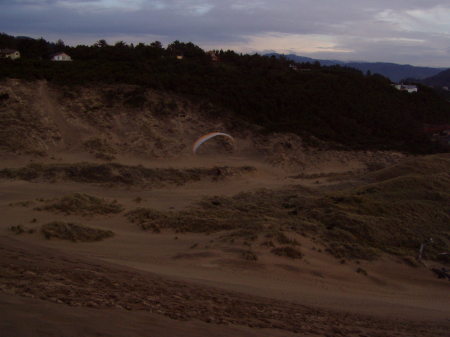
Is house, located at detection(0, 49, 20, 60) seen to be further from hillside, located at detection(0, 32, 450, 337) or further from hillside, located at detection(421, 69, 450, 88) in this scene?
hillside, located at detection(421, 69, 450, 88)

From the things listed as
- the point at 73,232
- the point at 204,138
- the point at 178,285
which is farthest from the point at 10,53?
the point at 178,285

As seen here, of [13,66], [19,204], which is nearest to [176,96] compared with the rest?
[13,66]

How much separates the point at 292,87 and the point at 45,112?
17.8 meters

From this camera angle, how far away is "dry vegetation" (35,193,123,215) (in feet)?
41.6

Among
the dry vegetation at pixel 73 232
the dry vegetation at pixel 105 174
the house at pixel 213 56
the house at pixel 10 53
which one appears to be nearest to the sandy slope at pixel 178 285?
the dry vegetation at pixel 73 232

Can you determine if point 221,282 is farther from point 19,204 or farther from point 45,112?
point 45,112

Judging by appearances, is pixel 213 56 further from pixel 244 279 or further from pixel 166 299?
pixel 166 299

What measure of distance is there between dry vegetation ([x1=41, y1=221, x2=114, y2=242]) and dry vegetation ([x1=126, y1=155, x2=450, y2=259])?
1.43 m

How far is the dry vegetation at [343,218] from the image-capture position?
420 inches

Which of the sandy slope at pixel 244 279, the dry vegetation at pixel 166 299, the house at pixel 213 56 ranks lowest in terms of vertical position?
the sandy slope at pixel 244 279

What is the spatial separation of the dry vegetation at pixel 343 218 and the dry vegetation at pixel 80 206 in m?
0.99

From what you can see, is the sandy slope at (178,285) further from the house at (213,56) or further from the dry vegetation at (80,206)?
the house at (213,56)

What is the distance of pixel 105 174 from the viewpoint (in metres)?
17.9

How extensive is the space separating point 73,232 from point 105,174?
25.3 ft
